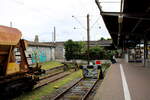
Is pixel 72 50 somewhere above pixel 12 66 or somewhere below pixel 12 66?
above

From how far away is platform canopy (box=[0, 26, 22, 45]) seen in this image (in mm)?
7756

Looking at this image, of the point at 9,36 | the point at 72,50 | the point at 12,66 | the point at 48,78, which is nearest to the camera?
the point at 9,36

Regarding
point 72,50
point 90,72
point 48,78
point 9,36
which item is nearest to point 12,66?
point 9,36

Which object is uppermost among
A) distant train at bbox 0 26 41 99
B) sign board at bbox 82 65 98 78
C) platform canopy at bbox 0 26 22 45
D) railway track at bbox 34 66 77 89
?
platform canopy at bbox 0 26 22 45

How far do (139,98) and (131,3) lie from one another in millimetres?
5205

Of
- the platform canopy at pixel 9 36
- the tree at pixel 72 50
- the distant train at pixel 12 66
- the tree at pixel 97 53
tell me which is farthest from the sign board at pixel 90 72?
the tree at pixel 72 50

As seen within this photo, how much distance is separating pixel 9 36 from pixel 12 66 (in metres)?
1.40

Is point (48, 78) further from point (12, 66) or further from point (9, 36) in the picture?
point (9, 36)

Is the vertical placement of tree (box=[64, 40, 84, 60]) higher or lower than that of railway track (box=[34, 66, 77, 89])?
higher

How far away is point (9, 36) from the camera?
27.1 feet

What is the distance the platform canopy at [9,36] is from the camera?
7756 millimetres

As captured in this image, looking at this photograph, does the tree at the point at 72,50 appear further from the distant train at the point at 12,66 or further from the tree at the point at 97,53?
the distant train at the point at 12,66

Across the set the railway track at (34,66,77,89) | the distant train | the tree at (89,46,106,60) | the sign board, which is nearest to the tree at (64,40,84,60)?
the tree at (89,46,106,60)

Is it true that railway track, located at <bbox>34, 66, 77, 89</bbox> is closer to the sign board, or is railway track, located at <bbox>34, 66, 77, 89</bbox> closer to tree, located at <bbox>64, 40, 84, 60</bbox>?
the sign board
